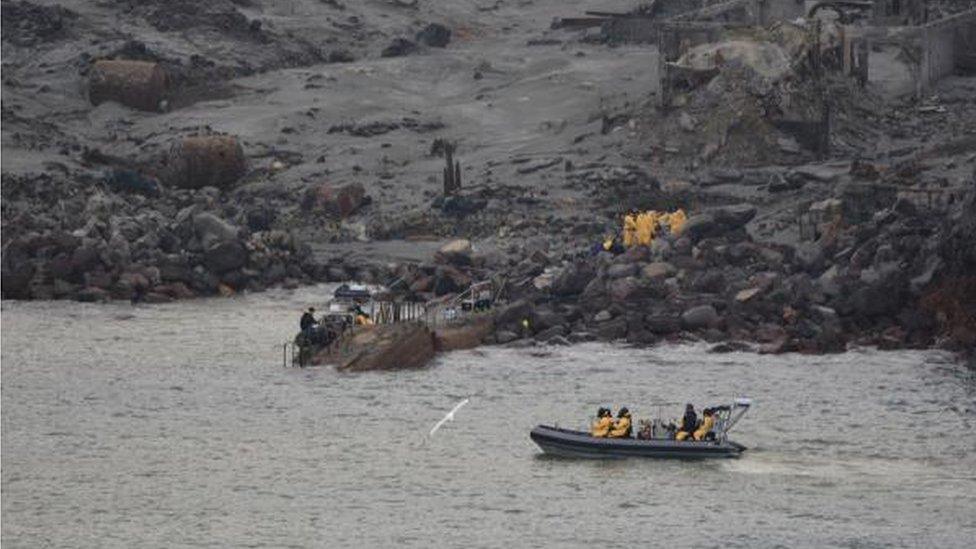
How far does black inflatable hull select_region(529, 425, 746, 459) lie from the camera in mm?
75375

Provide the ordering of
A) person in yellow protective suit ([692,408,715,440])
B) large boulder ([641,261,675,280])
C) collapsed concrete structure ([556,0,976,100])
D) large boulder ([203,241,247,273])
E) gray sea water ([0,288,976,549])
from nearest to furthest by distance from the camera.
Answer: gray sea water ([0,288,976,549]) < person in yellow protective suit ([692,408,715,440]) < large boulder ([641,261,675,280]) < large boulder ([203,241,247,273]) < collapsed concrete structure ([556,0,976,100])

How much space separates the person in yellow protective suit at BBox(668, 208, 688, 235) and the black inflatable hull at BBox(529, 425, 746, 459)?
20153 millimetres

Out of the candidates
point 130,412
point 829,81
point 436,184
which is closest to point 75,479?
point 130,412

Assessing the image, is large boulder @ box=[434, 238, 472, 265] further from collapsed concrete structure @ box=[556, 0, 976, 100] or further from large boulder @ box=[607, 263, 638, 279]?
collapsed concrete structure @ box=[556, 0, 976, 100]

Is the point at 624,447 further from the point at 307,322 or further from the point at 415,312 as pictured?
the point at 415,312

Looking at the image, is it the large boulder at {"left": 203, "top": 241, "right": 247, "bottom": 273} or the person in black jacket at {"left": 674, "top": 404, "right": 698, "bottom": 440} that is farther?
the large boulder at {"left": 203, "top": 241, "right": 247, "bottom": 273}

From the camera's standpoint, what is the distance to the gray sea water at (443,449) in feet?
230

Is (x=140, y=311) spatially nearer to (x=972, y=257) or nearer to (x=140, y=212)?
(x=140, y=212)

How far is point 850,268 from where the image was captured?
9081 centimetres

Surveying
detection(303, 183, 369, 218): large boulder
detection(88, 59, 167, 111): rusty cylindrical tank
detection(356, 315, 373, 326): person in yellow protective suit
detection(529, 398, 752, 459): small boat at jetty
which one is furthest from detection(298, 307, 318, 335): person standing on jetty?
detection(88, 59, 167, 111): rusty cylindrical tank

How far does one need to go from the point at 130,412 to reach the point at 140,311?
13.9 metres

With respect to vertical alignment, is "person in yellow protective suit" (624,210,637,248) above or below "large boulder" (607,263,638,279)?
above

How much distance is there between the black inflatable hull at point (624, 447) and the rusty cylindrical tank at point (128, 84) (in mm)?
49080

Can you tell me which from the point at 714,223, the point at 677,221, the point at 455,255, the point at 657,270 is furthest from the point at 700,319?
the point at 455,255
